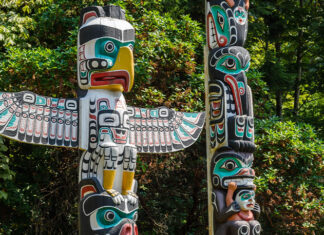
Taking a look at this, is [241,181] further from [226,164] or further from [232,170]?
[226,164]

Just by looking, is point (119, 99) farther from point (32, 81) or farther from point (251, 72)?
point (251, 72)

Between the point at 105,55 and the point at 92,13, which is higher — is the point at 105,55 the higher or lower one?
the lower one

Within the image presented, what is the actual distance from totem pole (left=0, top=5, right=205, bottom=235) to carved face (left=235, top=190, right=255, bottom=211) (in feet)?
4.57

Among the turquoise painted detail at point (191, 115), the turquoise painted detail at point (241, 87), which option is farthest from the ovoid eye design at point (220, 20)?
the turquoise painted detail at point (191, 115)

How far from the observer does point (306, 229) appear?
9930 millimetres

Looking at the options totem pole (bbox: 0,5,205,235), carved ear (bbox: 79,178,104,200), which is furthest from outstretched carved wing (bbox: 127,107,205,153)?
carved ear (bbox: 79,178,104,200)

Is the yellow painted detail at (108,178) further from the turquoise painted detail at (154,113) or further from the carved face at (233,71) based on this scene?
the carved face at (233,71)

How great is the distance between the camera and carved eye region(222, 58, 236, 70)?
288 inches

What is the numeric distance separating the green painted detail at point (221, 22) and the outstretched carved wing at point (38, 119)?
258cm

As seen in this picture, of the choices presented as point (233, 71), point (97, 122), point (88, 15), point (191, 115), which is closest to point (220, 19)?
point (233, 71)

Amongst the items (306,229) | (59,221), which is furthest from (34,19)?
(306,229)

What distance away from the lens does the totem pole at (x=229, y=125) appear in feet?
21.7

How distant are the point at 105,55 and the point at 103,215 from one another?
6.64 feet

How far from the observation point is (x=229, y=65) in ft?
24.0
